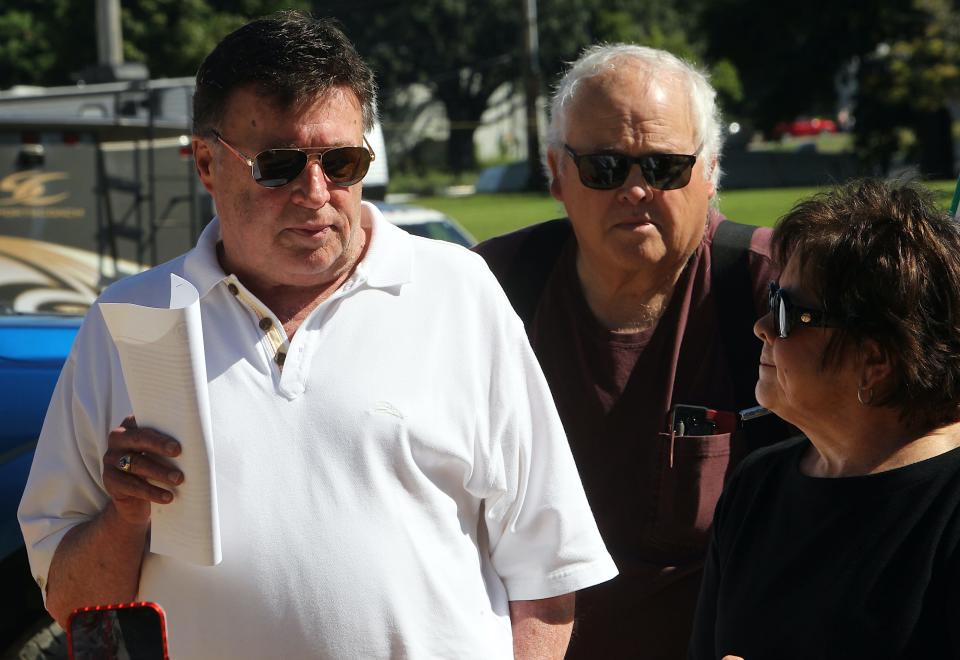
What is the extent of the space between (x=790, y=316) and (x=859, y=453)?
0.87ft

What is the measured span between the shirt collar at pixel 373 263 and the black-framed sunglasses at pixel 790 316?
2.22ft

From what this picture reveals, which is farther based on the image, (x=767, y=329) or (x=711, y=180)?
(x=711, y=180)

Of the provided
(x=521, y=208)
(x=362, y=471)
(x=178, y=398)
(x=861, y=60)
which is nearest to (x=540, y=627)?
(x=362, y=471)

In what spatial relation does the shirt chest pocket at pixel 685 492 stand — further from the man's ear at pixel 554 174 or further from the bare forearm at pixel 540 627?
the man's ear at pixel 554 174

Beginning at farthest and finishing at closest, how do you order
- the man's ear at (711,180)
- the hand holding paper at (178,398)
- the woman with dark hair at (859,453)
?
the man's ear at (711,180), the woman with dark hair at (859,453), the hand holding paper at (178,398)

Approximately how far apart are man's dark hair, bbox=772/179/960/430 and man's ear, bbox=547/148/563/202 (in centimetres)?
110

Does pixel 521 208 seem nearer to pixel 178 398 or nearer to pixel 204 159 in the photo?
pixel 204 159

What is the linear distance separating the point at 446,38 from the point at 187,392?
63.7m

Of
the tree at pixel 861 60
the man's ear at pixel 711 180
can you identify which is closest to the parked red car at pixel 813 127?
the tree at pixel 861 60

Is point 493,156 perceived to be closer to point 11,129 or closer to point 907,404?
point 11,129

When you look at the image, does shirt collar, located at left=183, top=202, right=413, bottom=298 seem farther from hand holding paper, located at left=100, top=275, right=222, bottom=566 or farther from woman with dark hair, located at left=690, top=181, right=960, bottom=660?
woman with dark hair, located at left=690, top=181, right=960, bottom=660

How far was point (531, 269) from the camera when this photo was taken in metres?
3.20

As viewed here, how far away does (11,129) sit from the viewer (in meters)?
7.64

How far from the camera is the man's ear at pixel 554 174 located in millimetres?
3227
